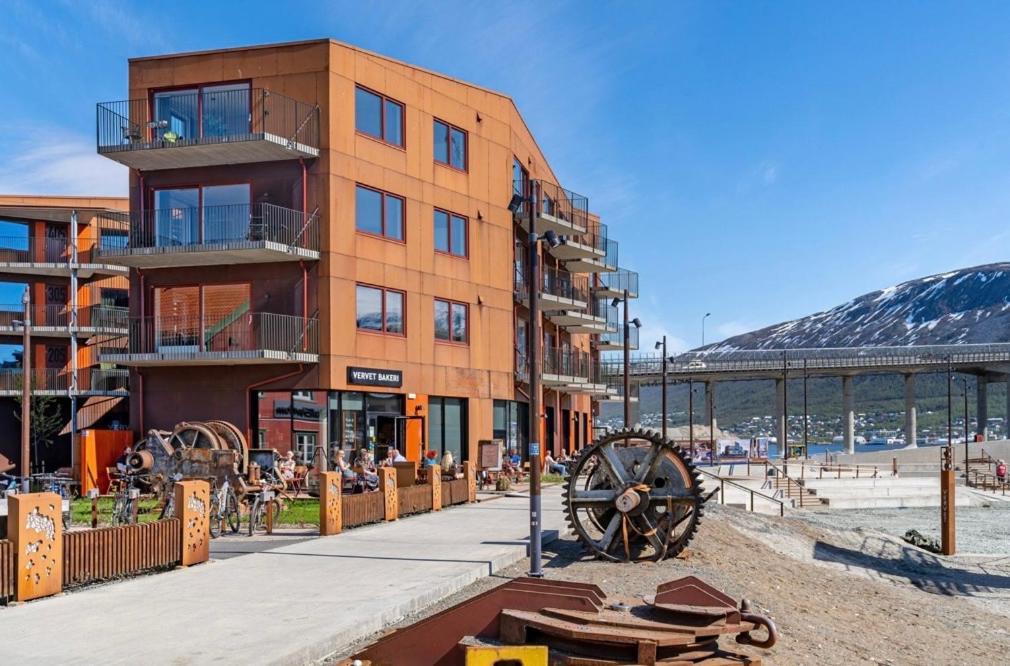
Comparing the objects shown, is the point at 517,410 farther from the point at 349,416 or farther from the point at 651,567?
the point at 651,567

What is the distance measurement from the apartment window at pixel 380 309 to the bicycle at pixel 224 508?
12548mm

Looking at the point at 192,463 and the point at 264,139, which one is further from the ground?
the point at 264,139

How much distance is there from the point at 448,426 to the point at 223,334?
9147 millimetres

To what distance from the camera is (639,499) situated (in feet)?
54.4

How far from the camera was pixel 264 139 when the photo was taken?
29.7 m

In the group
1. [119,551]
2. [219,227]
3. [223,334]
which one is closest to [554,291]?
[219,227]

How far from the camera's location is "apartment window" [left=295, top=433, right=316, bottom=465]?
101 feet

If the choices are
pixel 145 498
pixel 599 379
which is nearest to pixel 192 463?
pixel 145 498

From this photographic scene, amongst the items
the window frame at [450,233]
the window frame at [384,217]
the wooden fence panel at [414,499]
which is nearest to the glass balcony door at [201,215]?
the window frame at [384,217]

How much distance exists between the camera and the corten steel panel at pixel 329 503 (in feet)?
60.7

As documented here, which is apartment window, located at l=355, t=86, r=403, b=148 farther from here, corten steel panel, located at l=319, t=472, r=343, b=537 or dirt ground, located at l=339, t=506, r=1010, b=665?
corten steel panel, located at l=319, t=472, r=343, b=537

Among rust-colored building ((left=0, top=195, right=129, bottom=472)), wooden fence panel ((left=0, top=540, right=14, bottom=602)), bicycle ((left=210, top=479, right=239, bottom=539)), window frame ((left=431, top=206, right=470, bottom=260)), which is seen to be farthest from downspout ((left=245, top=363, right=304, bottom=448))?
wooden fence panel ((left=0, top=540, right=14, bottom=602))

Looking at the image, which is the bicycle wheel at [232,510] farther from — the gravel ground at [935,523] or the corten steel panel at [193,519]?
the gravel ground at [935,523]

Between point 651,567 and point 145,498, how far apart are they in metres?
13.4
